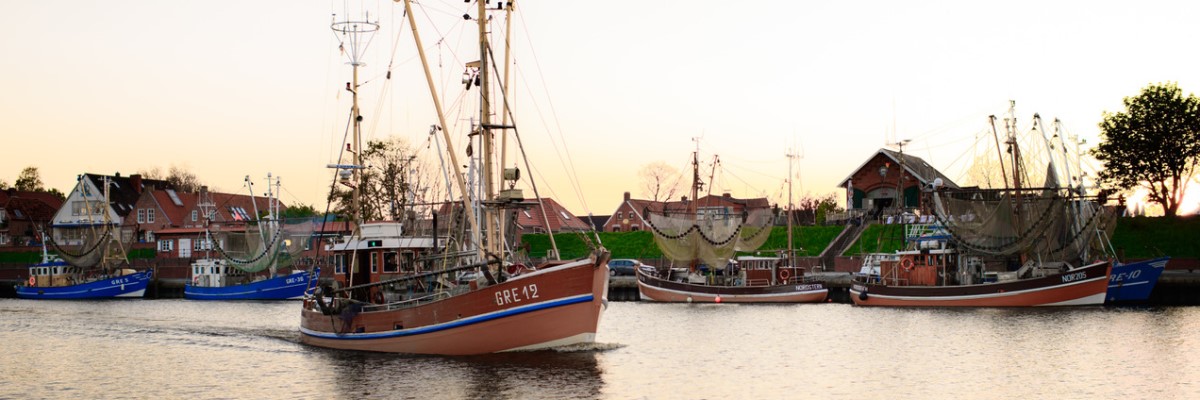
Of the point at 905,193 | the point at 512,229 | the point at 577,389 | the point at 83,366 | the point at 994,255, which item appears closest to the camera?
the point at 577,389

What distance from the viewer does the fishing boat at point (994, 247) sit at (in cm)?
6234

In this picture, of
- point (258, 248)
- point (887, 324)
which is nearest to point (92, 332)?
point (258, 248)

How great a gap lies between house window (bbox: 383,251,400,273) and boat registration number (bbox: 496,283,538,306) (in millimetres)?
7882

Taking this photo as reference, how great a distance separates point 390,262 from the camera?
41.4m

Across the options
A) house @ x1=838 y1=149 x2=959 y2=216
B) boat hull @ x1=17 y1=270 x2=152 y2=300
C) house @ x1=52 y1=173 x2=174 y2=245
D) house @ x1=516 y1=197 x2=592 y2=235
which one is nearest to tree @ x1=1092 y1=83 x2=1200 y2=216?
house @ x1=838 y1=149 x2=959 y2=216

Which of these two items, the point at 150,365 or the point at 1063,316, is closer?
the point at 150,365

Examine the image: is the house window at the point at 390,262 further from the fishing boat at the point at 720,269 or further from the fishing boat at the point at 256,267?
the fishing boat at the point at 256,267

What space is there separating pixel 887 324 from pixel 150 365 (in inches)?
1227

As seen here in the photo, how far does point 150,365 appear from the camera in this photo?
39.2 meters

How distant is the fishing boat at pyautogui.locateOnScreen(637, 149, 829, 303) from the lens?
68.7 meters

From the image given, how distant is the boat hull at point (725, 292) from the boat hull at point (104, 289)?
42409mm

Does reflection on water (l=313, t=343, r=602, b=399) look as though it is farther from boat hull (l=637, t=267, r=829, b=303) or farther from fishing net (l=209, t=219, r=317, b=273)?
fishing net (l=209, t=219, r=317, b=273)

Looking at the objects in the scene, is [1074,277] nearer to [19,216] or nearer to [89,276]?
[89,276]

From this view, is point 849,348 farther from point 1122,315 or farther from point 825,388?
point 1122,315
